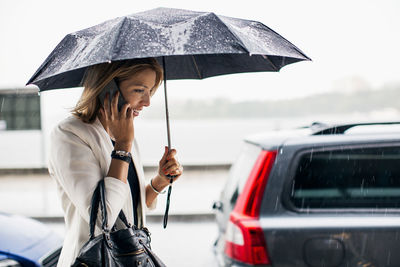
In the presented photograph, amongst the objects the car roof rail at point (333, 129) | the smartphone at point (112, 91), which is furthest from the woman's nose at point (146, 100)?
the car roof rail at point (333, 129)

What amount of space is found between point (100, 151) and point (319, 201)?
1450 millimetres

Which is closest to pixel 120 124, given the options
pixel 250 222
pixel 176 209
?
pixel 250 222

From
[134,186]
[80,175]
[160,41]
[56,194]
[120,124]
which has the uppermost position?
[160,41]

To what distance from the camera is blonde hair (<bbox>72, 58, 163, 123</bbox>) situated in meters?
1.71

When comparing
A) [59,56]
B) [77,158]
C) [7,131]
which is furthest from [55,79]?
[7,131]

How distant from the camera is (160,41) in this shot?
166 cm

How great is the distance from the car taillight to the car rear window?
195mm

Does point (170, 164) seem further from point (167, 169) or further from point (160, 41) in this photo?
point (160, 41)

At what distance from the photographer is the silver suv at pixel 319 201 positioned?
2396 mm

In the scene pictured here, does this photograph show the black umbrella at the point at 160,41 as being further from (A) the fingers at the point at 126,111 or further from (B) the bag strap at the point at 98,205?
(B) the bag strap at the point at 98,205

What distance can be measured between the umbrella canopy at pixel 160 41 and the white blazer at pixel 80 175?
25cm

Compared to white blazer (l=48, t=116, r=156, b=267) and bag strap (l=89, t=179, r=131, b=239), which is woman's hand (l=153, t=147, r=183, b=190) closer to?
white blazer (l=48, t=116, r=156, b=267)

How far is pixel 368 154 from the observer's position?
2.66 m

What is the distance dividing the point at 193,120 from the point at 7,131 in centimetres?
1021
